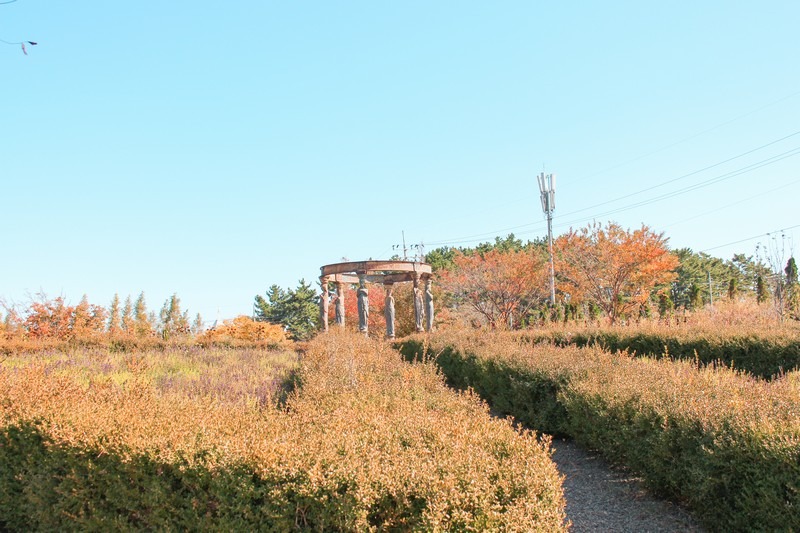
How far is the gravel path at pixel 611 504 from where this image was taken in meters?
4.60

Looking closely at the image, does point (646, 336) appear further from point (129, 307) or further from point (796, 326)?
point (129, 307)

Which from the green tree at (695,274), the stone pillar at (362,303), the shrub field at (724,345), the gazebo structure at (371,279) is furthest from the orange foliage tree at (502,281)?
the shrub field at (724,345)

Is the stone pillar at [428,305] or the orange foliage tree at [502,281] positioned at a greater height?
the orange foliage tree at [502,281]

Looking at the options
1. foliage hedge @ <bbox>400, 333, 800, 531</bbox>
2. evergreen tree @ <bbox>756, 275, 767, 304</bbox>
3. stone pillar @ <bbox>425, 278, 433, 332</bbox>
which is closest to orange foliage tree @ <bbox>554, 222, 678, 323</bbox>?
evergreen tree @ <bbox>756, 275, 767, 304</bbox>

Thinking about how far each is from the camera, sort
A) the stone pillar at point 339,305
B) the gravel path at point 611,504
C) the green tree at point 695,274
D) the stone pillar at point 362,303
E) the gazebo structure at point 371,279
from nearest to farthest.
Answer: the gravel path at point 611,504 → the gazebo structure at point 371,279 → the stone pillar at point 362,303 → the stone pillar at point 339,305 → the green tree at point 695,274

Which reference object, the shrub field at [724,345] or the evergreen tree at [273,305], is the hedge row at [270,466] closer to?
the shrub field at [724,345]

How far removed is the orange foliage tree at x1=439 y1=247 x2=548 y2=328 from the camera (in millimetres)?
30172

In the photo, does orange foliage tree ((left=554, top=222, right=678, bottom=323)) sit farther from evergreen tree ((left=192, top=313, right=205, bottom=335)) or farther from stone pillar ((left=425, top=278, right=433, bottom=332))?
evergreen tree ((left=192, top=313, right=205, bottom=335))

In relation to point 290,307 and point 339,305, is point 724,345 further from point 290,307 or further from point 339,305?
point 290,307

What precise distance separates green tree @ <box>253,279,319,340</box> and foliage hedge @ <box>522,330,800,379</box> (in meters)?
34.1

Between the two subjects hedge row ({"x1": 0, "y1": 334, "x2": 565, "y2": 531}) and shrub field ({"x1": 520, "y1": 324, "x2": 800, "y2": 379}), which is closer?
hedge row ({"x1": 0, "y1": 334, "x2": 565, "y2": 531})

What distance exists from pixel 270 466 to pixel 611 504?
3.79 metres

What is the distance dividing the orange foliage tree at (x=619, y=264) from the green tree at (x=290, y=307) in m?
24.0

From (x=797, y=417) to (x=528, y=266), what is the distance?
26.7m
